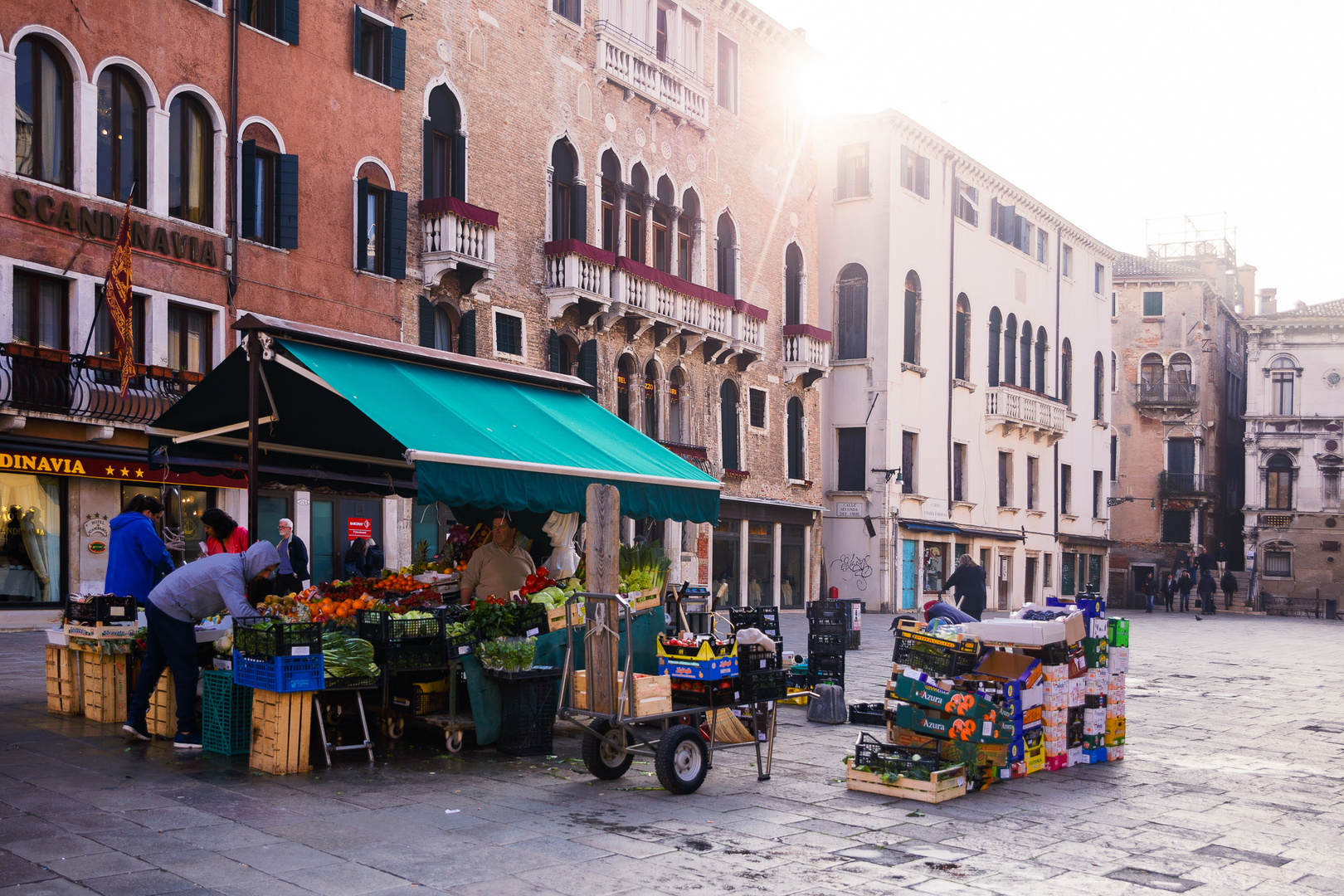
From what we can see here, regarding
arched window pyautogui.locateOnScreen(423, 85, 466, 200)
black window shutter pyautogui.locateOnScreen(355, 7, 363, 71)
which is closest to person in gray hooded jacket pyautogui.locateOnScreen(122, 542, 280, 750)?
black window shutter pyautogui.locateOnScreen(355, 7, 363, 71)

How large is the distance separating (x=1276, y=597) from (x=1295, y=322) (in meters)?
12.5

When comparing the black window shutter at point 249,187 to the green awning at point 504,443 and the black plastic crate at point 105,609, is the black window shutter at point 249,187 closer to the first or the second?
the green awning at point 504,443

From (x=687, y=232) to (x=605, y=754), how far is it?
2117cm

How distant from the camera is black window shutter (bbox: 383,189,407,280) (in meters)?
20.6

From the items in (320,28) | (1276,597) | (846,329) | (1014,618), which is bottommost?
(1276,597)

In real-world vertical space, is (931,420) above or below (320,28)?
below

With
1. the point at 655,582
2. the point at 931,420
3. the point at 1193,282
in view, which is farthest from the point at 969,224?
the point at 655,582

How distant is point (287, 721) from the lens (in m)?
8.15

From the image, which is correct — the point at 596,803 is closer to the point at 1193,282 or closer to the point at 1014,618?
the point at 1014,618

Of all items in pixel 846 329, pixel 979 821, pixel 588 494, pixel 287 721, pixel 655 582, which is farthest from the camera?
pixel 846 329

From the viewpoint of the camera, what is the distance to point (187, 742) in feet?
28.7

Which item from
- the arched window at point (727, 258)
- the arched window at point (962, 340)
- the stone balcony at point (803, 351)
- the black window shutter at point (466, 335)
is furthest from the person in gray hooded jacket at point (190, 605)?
the arched window at point (962, 340)

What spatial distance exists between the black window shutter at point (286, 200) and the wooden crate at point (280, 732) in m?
12.3

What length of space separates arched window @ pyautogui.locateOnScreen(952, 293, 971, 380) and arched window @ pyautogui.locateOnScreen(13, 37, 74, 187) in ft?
91.1
